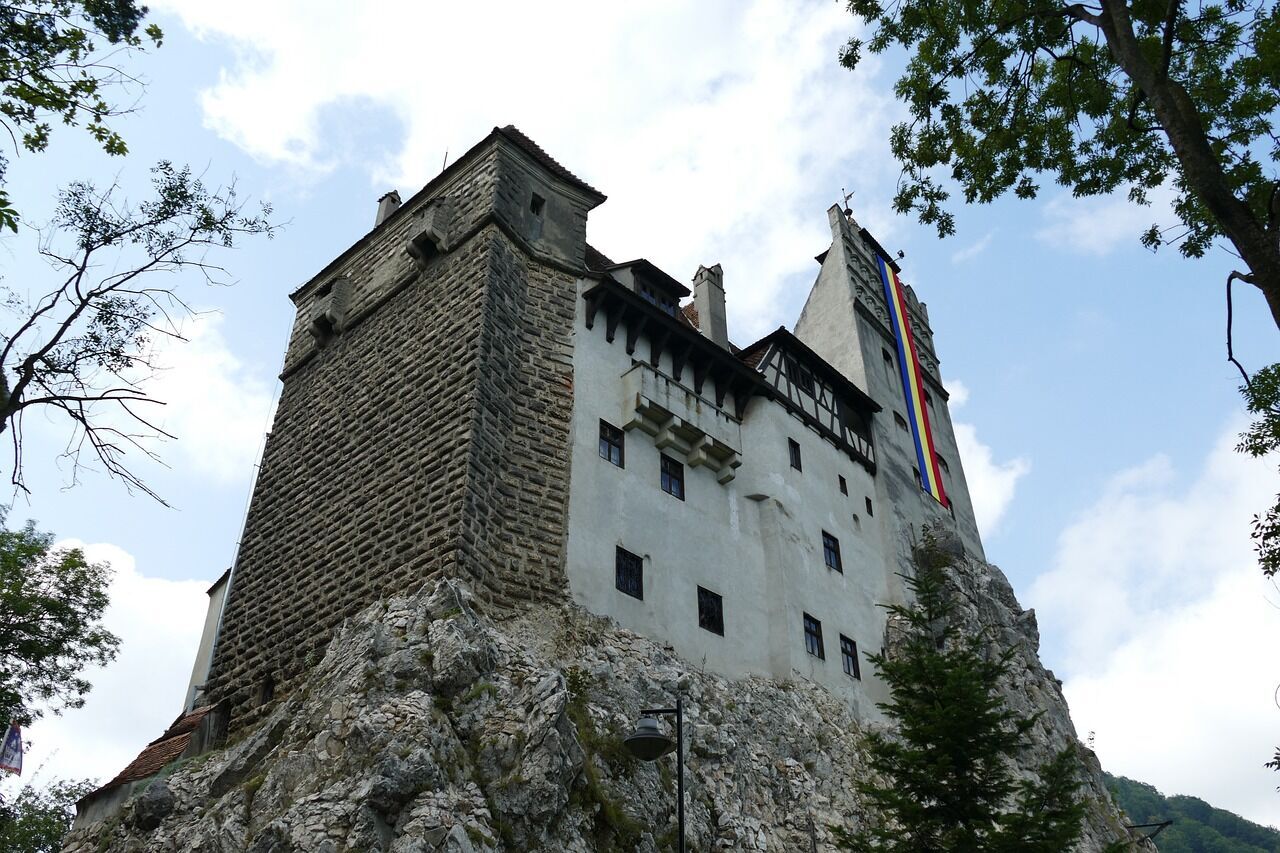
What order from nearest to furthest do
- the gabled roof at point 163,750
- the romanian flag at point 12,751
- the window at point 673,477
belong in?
the gabled roof at point 163,750, the romanian flag at point 12,751, the window at point 673,477

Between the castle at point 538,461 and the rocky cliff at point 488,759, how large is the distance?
1.08m

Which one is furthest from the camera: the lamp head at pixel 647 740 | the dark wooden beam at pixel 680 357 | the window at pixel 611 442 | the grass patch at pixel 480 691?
the dark wooden beam at pixel 680 357

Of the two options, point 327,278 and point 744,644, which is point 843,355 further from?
point 327,278

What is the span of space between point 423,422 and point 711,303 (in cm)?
1003

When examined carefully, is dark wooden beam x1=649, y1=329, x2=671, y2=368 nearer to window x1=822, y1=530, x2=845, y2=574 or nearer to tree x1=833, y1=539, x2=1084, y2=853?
window x1=822, y1=530, x2=845, y2=574

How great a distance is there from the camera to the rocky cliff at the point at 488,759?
13531 millimetres

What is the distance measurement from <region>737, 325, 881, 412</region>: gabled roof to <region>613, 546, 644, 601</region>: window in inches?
313

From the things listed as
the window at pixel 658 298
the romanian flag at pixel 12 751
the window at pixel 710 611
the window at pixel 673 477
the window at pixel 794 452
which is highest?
the window at pixel 658 298

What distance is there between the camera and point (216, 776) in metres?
16.4

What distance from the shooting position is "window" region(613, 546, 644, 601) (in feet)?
65.6

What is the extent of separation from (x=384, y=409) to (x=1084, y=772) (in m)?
22.2

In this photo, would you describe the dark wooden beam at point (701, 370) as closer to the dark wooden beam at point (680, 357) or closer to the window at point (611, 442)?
the dark wooden beam at point (680, 357)

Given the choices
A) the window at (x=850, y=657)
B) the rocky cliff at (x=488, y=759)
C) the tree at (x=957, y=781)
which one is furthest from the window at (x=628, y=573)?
the window at (x=850, y=657)

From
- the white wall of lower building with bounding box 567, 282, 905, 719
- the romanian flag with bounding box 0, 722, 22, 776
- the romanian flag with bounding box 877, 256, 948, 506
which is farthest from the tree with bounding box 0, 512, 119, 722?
the romanian flag with bounding box 877, 256, 948, 506
